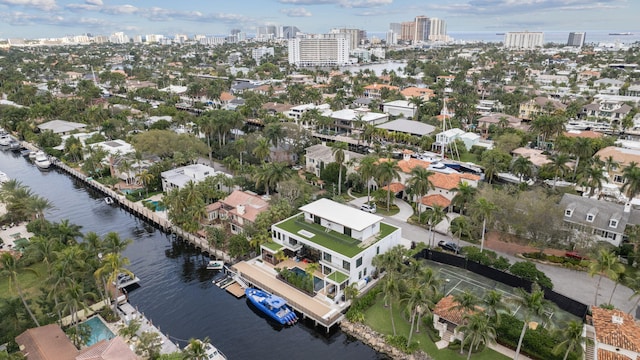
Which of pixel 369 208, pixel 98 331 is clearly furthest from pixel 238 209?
pixel 98 331

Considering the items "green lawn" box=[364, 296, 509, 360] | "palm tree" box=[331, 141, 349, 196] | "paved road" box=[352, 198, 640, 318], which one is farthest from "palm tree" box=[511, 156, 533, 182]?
"green lawn" box=[364, 296, 509, 360]

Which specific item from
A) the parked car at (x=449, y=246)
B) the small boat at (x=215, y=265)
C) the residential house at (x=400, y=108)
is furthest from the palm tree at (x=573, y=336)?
the residential house at (x=400, y=108)

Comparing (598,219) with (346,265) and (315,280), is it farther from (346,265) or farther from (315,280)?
(315,280)

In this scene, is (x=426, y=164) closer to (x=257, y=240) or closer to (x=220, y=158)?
(x=257, y=240)

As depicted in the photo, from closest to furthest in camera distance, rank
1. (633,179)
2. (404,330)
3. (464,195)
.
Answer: (404,330) < (633,179) < (464,195)

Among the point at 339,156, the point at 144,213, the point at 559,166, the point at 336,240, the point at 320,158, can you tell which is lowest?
the point at 144,213

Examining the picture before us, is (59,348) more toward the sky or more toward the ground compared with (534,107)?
more toward the ground

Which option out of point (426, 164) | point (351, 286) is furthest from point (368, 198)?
point (351, 286)
